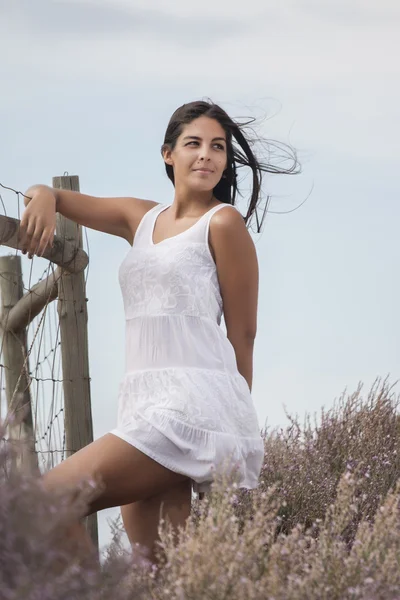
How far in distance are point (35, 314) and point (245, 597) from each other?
251cm

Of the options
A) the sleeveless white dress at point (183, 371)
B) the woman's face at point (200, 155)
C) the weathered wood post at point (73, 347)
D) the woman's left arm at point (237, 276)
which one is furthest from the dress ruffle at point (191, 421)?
the weathered wood post at point (73, 347)

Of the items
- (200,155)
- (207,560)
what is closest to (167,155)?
(200,155)

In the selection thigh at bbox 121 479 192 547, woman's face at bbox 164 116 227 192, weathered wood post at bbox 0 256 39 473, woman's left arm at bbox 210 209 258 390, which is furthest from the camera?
weathered wood post at bbox 0 256 39 473

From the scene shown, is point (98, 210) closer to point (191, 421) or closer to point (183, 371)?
point (183, 371)

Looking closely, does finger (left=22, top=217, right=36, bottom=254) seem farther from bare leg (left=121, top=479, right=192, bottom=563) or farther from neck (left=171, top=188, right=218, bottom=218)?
bare leg (left=121, top=479, right=192, bottom=563)

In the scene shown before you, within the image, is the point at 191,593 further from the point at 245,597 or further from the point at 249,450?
the point at 249,450

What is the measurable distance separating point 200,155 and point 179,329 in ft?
2.18

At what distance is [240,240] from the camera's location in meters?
3.25

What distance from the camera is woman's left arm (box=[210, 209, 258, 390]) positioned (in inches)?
127

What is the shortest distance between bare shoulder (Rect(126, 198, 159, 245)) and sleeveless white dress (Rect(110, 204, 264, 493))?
25 cm

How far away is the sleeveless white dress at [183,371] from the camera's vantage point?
9.62ft

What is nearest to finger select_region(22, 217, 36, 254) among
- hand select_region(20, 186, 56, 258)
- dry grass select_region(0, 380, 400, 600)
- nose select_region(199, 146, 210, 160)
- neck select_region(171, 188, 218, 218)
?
hand select_region(20, 186, 56, 258)

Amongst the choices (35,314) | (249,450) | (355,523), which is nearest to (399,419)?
(355,523)

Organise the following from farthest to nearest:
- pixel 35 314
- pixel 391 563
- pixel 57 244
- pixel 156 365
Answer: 1. pixel 35 314
2. pixel 57 244
3. pixel 156 365
4. pixel 391 563
